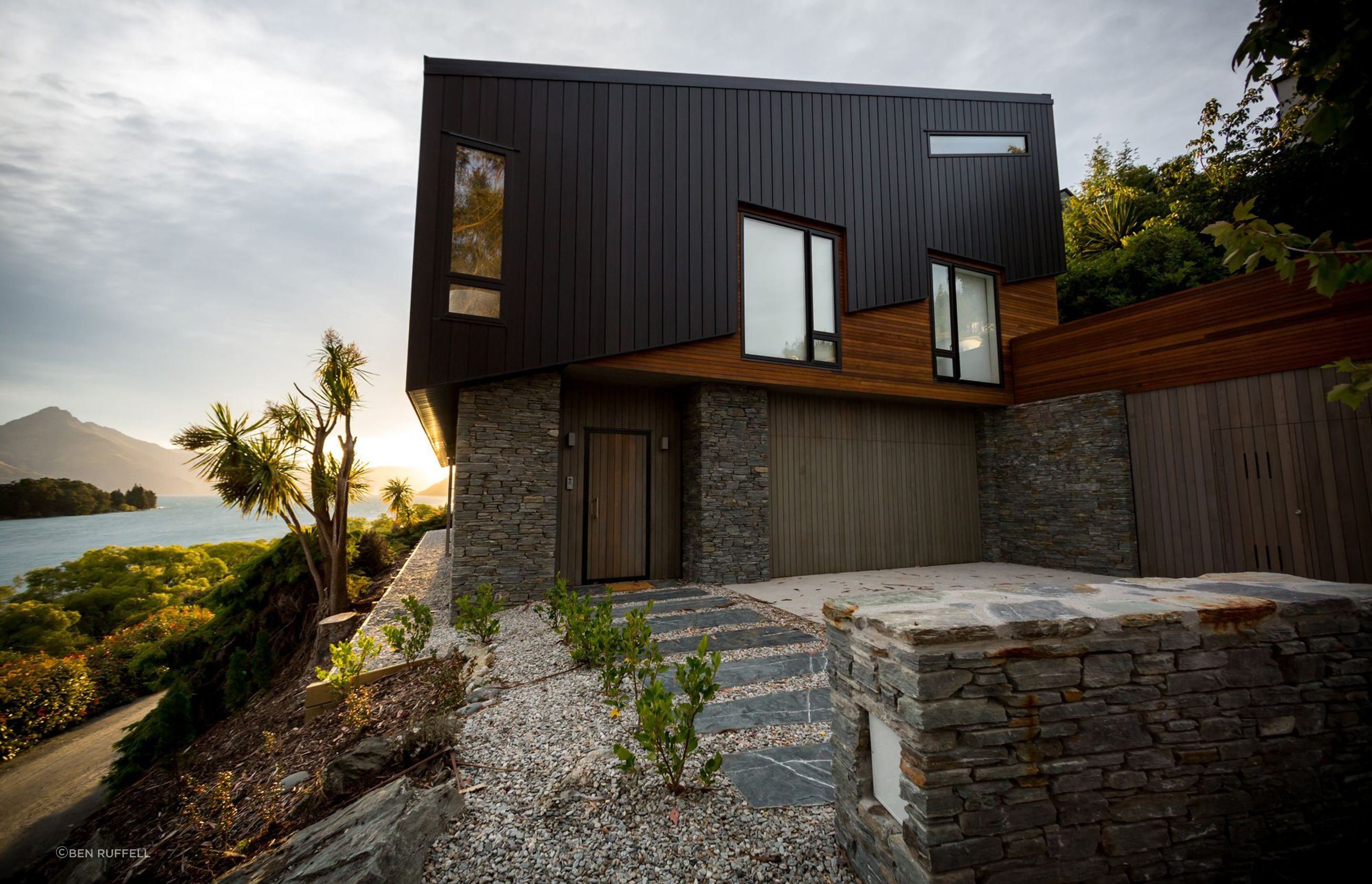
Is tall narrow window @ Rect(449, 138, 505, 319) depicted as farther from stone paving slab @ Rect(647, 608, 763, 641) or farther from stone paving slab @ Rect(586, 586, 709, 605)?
stone paving slab @ Rect(647, 608, 763, 641)

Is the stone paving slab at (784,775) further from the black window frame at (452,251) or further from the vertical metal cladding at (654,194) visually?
the black window frame at (452,251)

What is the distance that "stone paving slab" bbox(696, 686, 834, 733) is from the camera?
282 cm

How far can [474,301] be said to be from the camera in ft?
18.2

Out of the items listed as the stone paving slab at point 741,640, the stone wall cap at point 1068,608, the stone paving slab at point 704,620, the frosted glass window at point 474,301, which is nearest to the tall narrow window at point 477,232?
the frosted glass window at point 474,301

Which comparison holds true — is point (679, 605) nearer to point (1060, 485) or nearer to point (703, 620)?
point (703, 620)

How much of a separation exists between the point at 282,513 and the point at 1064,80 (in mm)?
15424

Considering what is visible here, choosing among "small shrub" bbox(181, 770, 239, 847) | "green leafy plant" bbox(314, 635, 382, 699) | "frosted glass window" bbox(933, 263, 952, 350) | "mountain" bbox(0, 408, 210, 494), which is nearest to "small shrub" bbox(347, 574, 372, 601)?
"green leafy plant" bbox(314, 635, 382, 699)

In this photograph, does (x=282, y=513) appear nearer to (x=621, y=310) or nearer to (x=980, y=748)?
(x=621, y=310)

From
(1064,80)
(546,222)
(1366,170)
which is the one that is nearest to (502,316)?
(546,222)

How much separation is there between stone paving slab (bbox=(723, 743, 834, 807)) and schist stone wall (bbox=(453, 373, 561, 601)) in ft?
12.7

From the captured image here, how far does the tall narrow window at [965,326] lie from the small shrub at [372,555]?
11450 millimetres

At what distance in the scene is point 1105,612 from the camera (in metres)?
1.60

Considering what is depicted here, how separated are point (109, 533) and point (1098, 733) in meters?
26.1

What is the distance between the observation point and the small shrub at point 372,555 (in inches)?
399
